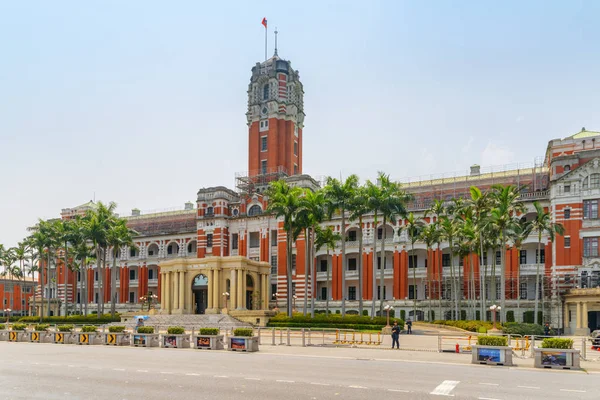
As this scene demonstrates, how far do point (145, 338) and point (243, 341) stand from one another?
8.02m

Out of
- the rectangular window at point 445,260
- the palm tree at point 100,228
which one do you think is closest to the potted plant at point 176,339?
the palm tree at point 100,228

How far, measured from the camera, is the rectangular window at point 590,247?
6128cm

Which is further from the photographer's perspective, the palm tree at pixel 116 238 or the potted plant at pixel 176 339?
the palm tree at pixel 116 238

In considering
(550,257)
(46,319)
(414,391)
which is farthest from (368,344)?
(46,319)

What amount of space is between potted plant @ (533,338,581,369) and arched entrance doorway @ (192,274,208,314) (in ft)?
166

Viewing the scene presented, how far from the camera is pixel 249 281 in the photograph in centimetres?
7281

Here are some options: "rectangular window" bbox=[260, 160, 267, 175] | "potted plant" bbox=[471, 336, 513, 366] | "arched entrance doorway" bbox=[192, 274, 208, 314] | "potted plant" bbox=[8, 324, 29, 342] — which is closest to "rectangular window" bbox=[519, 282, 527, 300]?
"arched entrance doorway" bbox=[192, 274, 208, 314]

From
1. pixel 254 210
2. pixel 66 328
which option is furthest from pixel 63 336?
pixel 254 210

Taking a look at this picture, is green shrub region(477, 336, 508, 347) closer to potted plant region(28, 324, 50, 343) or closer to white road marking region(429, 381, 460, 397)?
white road marking region(429, 381, 460, 397)

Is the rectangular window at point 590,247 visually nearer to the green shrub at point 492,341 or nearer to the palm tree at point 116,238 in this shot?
the green shrub at point 492,341

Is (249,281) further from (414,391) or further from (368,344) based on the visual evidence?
(414,391)

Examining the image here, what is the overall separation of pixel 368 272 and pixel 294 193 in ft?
59.1

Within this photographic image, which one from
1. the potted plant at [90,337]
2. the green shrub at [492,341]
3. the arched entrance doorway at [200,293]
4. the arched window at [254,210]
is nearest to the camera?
the green shrub at [492,341]

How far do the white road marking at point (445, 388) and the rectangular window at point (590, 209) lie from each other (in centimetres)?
4736
